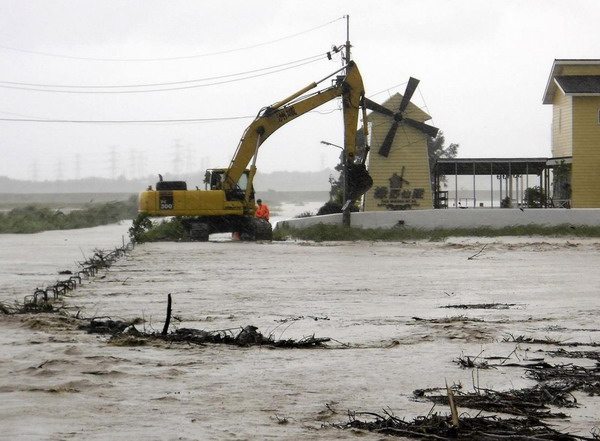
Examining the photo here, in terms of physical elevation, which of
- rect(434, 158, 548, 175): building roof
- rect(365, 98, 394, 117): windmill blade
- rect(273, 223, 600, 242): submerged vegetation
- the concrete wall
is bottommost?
rect(273, 223, 600, 242): submerged vegetation

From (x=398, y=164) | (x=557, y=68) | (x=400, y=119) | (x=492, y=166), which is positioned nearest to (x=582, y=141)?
(x=557, y=68)

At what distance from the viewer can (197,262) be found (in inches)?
1179

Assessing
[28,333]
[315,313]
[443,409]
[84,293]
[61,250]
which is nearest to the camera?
[443,409]

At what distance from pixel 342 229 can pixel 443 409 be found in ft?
112

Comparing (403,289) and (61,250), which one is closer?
(403,289)

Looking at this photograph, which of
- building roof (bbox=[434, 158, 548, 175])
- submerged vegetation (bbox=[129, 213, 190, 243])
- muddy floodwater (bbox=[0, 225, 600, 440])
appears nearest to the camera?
muddy floodwater (bbox=[0, 225, 600, 440])

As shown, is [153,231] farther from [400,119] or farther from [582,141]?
[582,141]

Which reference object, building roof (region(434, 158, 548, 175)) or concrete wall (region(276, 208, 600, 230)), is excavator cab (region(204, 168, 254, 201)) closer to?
concrete wall (region(276, 208, 600, 230))

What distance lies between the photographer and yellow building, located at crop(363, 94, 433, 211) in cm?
5722

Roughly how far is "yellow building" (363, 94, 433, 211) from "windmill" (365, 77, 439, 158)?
0.16 m

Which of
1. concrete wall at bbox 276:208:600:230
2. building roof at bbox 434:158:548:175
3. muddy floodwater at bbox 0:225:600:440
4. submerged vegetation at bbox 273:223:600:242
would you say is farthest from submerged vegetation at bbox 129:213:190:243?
building roof at bbox 434:158:548:175

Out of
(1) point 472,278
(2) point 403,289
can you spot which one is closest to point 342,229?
(1) point 472,278

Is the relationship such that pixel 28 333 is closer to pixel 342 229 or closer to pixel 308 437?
pixel 308 437

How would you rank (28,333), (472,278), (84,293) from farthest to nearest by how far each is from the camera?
(472,278) < (84,293) < (28,333)
